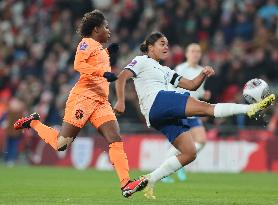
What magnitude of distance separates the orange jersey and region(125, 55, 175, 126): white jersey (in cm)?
38

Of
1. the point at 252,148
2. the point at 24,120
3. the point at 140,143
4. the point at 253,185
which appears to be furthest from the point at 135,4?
the point at 24,120

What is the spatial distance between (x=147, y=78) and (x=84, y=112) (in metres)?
0.95

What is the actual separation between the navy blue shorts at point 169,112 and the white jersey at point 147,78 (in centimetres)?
16

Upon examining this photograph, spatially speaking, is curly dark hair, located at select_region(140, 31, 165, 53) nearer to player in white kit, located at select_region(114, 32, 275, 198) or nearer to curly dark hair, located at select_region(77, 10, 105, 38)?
player in white kit, located at select_region(114, 32, 275, 198)

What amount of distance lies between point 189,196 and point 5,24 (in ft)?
58.5

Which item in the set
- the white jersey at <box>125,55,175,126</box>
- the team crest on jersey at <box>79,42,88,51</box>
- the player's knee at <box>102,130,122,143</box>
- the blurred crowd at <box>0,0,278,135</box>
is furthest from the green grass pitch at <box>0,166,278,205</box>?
the blurred crowd at <box>0,0,278,135</box>

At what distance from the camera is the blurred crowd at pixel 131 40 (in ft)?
73.2

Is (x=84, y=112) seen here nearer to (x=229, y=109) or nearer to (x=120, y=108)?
(x=120, y=108)

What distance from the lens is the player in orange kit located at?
36.6 feet

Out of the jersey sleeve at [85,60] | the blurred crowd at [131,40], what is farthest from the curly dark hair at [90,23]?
the blurred crowd at [131,40]

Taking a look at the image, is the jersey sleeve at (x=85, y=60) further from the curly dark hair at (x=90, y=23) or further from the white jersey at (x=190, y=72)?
the white jersey at (x=190, y=72)

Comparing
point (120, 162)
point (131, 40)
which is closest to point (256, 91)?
point (120, 162)

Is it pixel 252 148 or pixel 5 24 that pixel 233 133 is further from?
pixel 5 24

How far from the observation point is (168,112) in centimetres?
1087
